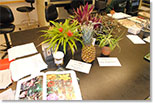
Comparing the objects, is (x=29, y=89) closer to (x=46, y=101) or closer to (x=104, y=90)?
(x=46, y=101)

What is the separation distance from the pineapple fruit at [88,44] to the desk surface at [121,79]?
9 cm

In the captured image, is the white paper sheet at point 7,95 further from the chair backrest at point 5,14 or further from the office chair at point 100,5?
the office chair at point 100,5

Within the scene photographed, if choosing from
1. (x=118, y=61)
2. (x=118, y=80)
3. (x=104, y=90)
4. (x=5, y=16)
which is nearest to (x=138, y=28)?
(x=118, y=61)

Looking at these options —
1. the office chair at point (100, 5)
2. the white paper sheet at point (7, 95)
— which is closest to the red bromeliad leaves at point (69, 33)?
the white paper sheet at point (7, 95)

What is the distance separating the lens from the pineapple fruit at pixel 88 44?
1.11 m

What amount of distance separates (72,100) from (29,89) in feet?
1.08

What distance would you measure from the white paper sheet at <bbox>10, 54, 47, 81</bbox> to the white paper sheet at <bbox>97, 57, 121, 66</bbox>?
55cm

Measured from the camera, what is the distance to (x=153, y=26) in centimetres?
146

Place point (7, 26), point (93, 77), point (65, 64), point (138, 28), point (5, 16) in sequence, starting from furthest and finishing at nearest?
point (7, 26) → point (5, 16) → point (138, 28) → point (65, 64) → point (93, 77)

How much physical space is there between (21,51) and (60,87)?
69 centimetres

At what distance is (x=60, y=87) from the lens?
0.94 meters

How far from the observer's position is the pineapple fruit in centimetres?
111

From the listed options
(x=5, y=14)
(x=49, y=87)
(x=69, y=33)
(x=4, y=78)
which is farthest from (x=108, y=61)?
(x=5, y=14)

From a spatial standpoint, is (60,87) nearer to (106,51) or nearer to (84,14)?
(106,51)
